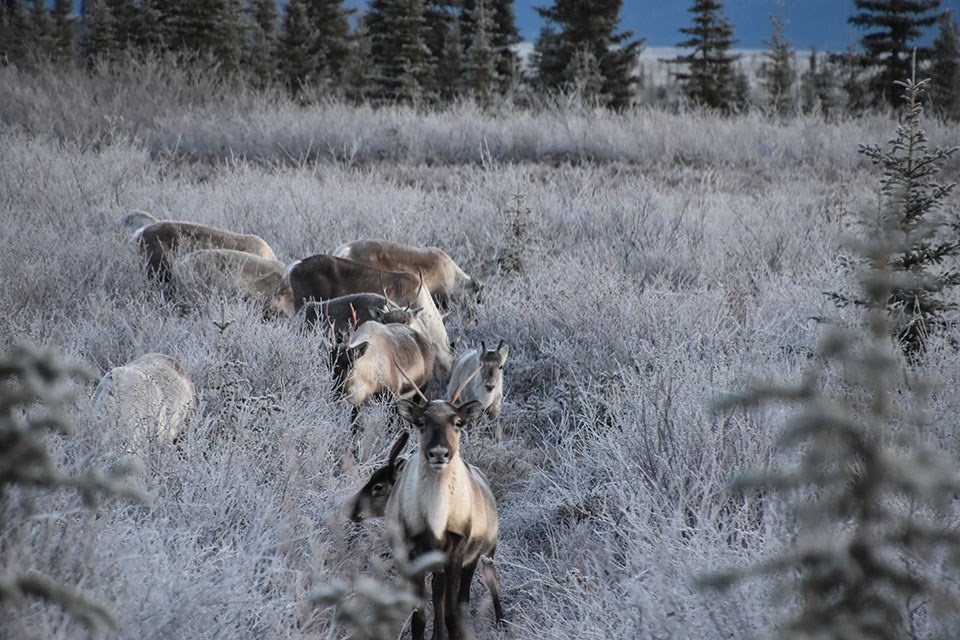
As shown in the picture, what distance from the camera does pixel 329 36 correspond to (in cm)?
3625

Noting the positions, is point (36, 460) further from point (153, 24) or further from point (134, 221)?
point (153, 24)

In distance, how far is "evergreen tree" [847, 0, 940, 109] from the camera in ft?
85.3

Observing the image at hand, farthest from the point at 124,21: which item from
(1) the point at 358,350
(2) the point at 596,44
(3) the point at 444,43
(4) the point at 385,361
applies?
(1) the point at 358,350

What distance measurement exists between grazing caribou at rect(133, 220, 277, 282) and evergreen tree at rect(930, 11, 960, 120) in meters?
18.4

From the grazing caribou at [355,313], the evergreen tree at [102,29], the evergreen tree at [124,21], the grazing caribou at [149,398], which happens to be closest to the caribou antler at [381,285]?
the grazing caribou at [355,313]

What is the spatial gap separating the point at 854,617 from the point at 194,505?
3.04m

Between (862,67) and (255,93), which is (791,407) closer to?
(255,93)

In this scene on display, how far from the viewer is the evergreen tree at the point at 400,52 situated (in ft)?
97.7

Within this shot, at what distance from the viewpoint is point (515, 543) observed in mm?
5004

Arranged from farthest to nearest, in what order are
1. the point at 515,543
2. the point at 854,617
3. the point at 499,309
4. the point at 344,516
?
1. the point at 499,309
2. the point at 515,543
3. the point at 344,516
4. the point at 854,617

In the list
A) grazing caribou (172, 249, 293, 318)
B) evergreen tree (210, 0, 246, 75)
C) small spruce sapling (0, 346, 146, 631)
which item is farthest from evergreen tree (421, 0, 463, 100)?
small spruce sapling (0, 346, 146, 631)

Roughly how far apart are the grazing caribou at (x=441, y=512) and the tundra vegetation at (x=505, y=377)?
0.18 m

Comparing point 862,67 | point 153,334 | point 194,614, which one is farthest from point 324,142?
point 862,67

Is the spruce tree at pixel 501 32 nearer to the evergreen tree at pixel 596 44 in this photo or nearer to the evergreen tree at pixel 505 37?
the evergreen tree at pixel 505 37
